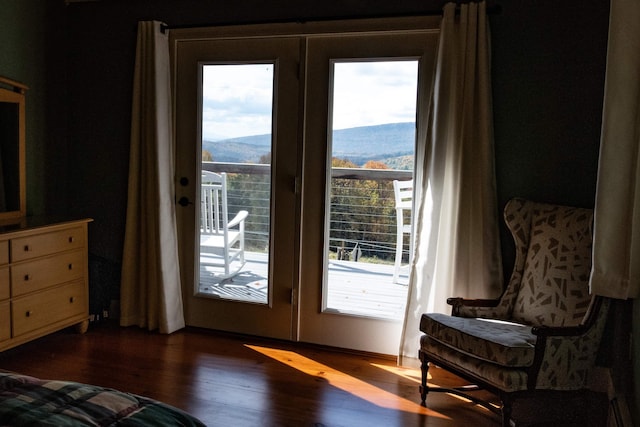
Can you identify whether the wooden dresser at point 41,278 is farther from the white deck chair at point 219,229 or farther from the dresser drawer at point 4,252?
the white deck chair at point 219,229

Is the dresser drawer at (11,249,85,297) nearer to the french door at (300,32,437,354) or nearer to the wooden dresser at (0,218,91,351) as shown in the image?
the wooden dresser at (0,218,91,351)

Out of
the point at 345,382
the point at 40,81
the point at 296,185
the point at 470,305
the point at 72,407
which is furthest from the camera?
the point at 40,81

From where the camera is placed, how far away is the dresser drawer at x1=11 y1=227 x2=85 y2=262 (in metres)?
3.40

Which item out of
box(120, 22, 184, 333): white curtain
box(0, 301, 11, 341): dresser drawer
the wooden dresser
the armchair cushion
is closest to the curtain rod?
box(120, 22, 184, 333): white curtain

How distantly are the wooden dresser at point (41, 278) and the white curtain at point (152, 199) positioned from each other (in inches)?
13.6

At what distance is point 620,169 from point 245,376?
222 cm

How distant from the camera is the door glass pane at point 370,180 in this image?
3598mm

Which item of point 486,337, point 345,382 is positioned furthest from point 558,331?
point 345,382

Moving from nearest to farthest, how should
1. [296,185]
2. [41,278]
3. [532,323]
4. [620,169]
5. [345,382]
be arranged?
[620,169]
[532,323]
[345,382]
[41,278]
[296,185]

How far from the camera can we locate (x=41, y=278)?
3580 mm

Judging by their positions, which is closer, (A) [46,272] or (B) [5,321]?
(B) [5,321]

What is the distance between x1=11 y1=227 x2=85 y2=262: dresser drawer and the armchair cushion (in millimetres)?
2340

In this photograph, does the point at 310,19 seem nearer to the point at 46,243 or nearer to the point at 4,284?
the point at 46,243

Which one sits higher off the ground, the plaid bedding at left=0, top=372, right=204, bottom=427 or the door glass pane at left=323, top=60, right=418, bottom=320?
the door glass pane at left=323, top=60, right=418, bottom=320
